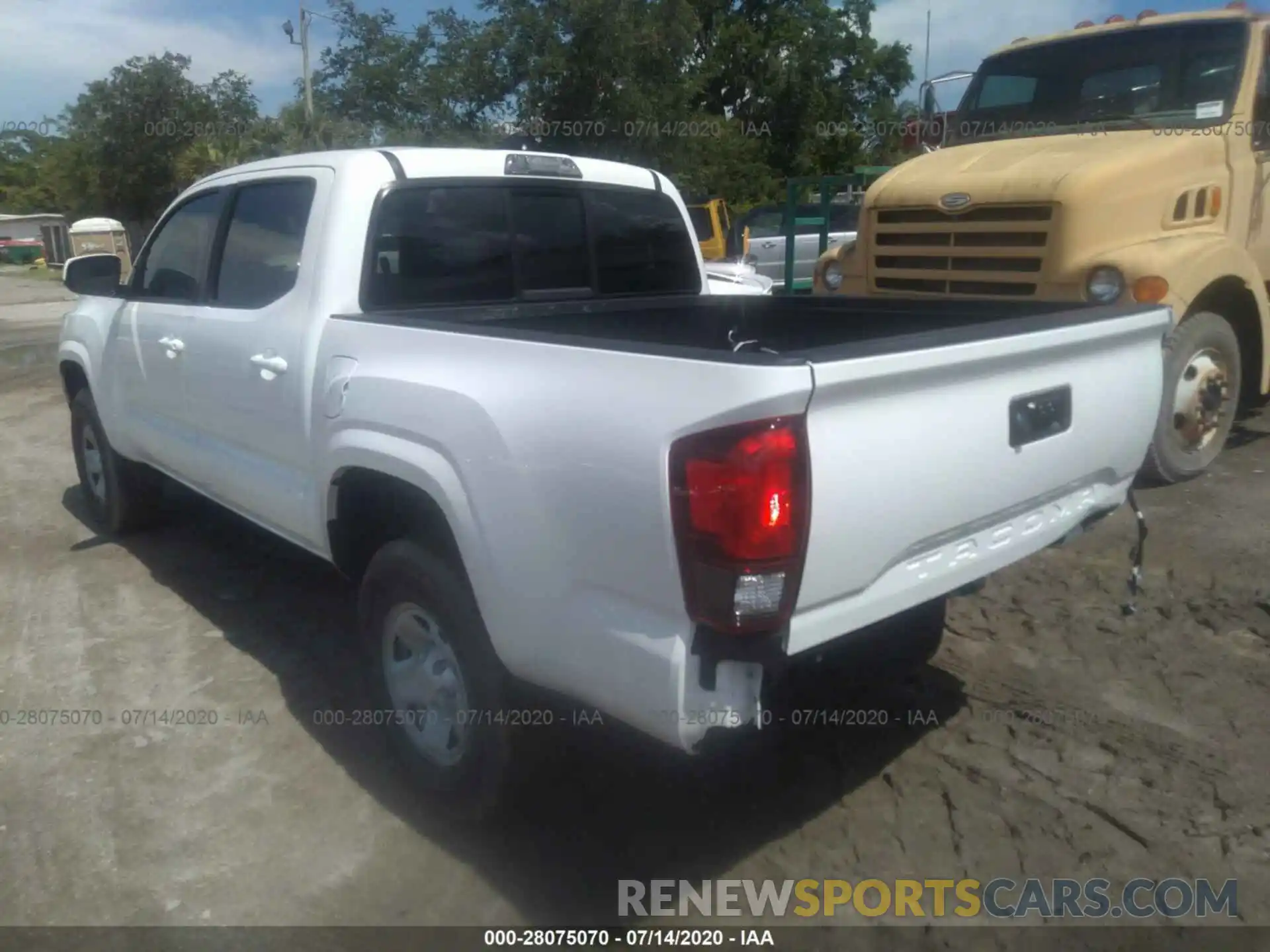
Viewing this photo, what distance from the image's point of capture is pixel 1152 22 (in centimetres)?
634

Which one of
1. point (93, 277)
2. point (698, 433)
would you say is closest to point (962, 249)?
point (698, 433)

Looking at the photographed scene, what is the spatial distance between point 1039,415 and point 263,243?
2.88 m

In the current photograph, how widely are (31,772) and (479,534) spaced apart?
6.84 feet

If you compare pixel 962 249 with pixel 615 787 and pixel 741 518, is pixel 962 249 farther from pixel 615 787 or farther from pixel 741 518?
pixel 741 518

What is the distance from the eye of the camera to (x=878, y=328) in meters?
3.87

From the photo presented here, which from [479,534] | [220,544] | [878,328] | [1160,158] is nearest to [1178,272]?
[1160,158]

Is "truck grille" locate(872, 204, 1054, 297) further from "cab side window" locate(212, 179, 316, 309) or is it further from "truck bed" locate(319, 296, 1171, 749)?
"cab side window" locate(212, 179, 316, 309)

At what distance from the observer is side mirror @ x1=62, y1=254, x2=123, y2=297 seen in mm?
5168

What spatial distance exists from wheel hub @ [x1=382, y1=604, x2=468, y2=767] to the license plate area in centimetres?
166

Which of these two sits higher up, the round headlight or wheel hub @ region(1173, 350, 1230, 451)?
the round headlight

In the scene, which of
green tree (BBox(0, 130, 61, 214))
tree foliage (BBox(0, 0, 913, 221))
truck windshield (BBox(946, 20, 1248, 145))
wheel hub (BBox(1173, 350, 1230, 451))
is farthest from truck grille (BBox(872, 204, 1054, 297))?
green tree (BBox(0, 130, 61, 214))

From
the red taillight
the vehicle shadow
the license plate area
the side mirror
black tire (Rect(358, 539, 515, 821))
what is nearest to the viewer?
the red taillight

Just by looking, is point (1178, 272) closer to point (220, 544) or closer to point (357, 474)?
point (357, 474)
